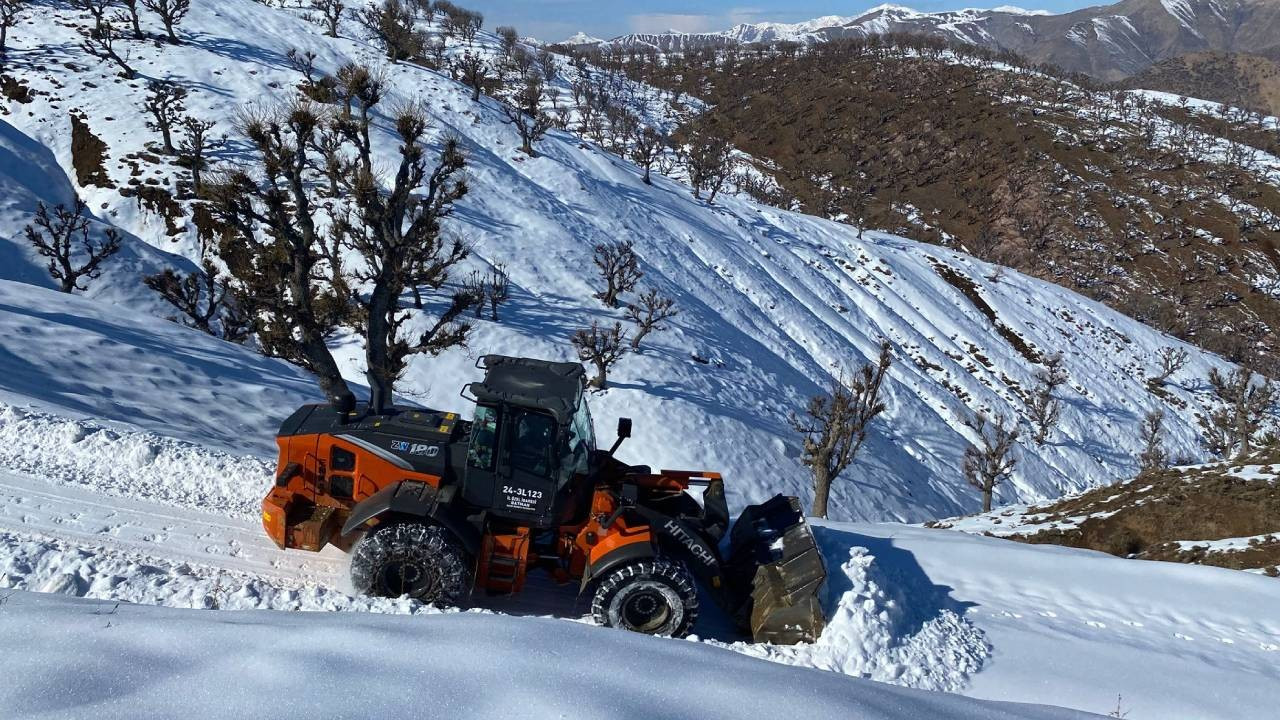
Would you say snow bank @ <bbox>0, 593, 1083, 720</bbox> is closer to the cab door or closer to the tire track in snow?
the cab door

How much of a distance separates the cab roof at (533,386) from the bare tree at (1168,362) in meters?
55.7

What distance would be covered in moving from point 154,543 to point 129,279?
22.4m

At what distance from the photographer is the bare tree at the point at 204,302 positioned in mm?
18531

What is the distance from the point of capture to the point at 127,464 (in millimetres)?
9297

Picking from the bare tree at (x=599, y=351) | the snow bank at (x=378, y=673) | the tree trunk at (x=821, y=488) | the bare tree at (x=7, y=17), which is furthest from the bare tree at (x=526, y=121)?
the snow bank at (x=378, y=673)

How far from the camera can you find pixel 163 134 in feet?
108

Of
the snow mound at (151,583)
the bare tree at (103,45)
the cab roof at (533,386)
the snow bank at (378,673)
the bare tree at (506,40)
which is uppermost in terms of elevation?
the bare tree at (506,40)

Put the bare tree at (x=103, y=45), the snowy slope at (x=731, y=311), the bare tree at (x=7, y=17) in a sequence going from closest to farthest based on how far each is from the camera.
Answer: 1. the snowy slope at (x=731, y=311)
2. the bare tree at (x=7, y=17)
3. the bare tree at (x=103, y=45)

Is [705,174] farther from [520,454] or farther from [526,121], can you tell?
[520,454]

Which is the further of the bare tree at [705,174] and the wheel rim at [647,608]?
the bare tree at [705,174]

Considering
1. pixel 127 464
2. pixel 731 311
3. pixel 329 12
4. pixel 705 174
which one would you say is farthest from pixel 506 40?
pixel 127 464

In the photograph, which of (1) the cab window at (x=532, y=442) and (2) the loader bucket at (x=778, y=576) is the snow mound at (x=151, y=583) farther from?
(2) the loader bucket at (x=778, y=576)

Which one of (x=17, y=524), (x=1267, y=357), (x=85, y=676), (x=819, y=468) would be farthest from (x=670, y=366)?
(x=1267, y=357)

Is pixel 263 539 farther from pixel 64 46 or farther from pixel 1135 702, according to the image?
pixel 64 46
